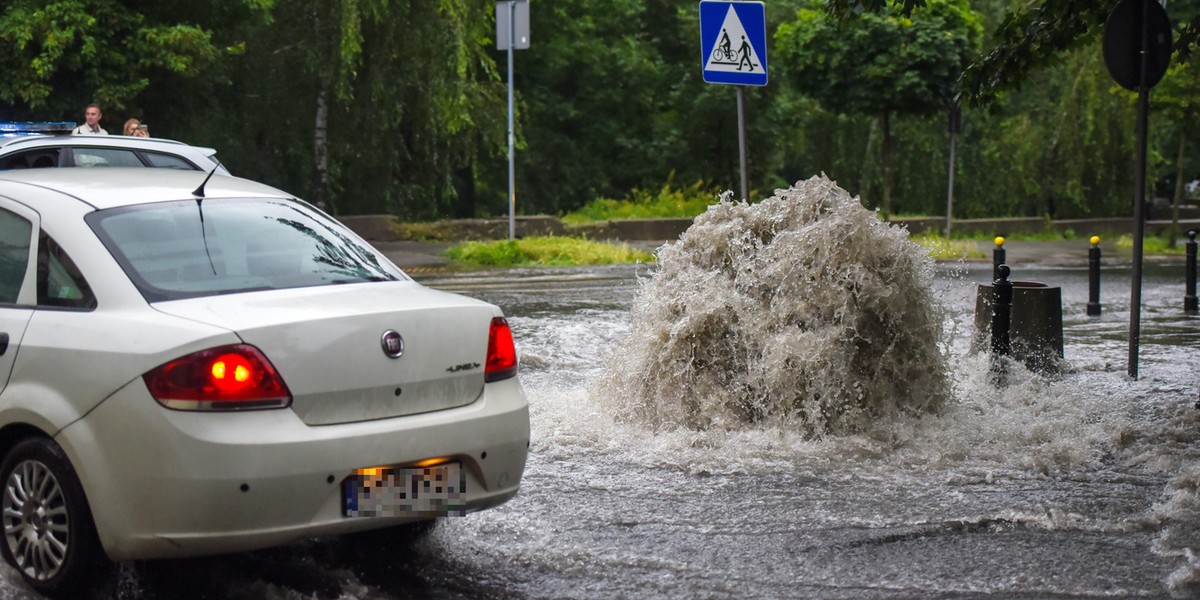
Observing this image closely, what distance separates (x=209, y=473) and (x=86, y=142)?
139 inches

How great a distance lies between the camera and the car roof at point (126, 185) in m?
5.38

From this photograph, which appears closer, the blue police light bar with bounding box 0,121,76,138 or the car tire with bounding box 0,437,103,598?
the car tire with bounding box 0,437,103,598

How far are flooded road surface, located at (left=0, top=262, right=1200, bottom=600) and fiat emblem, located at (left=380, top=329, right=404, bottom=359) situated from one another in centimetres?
85

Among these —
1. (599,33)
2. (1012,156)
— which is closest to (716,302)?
(1012,156)

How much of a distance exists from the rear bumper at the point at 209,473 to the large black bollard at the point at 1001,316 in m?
6.03

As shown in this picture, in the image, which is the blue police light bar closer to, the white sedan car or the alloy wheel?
the white sedan car

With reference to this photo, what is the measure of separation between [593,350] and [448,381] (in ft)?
22.8

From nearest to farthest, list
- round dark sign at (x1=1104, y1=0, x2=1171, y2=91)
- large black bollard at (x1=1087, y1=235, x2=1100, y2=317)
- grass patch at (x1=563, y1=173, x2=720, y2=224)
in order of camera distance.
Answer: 1. round dark sign at (x1=1104, y1=0, x2=1171, y2=91)
2. large black bollard at (x1=1087, y1=235, x2=1100, y2=317)
3. grass patch at (x1=563, y1=173, x2=720, y2=224)

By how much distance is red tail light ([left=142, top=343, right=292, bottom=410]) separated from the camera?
177 inches

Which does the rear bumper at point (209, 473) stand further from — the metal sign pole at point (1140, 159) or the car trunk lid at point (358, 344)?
the metal sign pole at point (1140, 159)

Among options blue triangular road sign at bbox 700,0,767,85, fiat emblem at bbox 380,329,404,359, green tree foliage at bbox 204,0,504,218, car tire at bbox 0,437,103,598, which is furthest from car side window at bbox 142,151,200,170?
green tree foliage at bbox 204,0,504,218

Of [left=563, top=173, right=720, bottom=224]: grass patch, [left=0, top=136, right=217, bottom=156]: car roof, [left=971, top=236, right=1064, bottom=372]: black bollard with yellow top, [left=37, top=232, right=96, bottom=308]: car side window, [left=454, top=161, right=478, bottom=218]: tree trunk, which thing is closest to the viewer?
[left=37, top=232, right=96, bottom=308]: car side window

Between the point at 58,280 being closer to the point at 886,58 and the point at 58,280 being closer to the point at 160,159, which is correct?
the point at 160,159

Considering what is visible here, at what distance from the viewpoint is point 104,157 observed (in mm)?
8508
